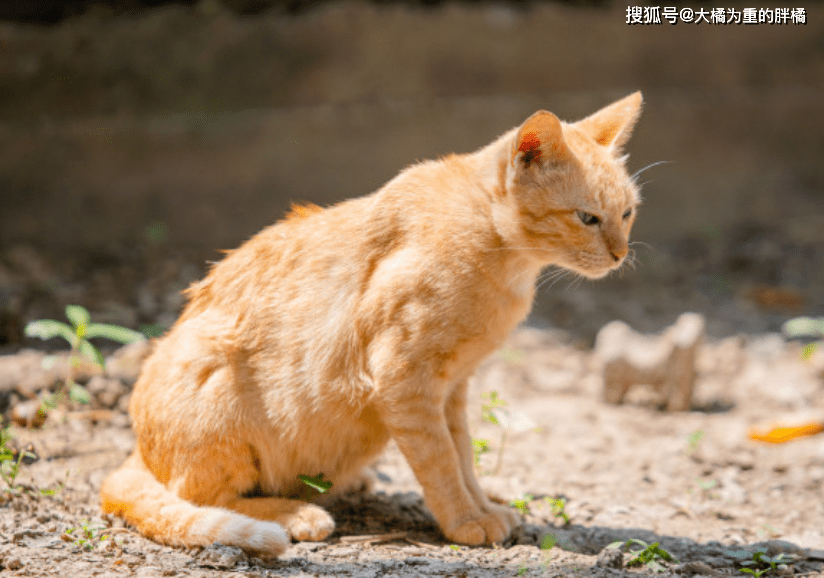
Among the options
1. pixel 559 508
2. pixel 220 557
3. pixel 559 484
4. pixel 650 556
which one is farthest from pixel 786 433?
pixel 220 557

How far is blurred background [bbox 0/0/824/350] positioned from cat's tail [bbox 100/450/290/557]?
2.84 meters

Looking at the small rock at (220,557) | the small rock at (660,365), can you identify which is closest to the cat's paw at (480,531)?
the small rock at (220,557)

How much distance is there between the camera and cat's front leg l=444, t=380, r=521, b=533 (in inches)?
127

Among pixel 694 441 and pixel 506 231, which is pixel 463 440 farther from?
pixel 694 441

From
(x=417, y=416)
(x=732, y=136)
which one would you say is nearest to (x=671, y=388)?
(x=417, y=416)

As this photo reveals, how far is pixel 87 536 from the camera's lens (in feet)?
9.17

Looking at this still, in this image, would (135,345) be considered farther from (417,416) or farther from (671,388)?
(671,388)

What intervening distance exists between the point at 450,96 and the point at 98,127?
2831mm

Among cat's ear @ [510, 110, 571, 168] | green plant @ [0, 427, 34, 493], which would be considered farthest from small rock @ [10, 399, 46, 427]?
cat's ear @ [510, 110, 571, 168]

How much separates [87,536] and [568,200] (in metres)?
2.09

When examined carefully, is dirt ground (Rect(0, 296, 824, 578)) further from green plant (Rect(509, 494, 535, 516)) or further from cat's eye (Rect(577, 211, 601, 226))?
cat's eye (Rect(577, 211, 601, 226))

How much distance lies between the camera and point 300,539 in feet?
9.80

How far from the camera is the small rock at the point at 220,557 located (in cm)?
269

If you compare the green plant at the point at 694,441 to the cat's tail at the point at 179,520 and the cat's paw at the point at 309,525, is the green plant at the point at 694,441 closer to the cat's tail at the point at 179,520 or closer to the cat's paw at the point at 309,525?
the cat's paw at the point at 309,525
